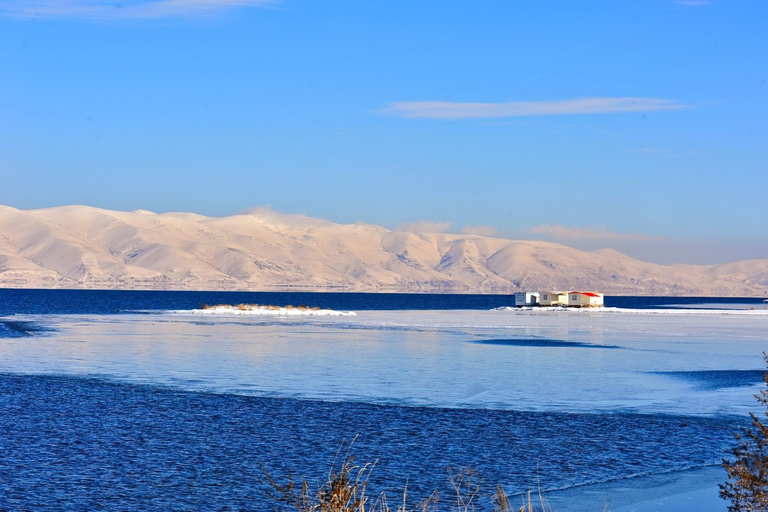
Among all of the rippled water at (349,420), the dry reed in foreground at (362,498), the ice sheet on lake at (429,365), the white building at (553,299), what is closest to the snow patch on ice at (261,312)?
the ice sheet on lake at (429,365)

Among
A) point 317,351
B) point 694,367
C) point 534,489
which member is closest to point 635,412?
point 534,489

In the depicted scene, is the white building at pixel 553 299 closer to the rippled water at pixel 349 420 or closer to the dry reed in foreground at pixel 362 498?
the rippled water at pixel 349 420

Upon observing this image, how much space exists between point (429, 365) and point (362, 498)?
22.6m

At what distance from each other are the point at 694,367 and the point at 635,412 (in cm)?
1226

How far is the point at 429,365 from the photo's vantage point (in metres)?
31.3

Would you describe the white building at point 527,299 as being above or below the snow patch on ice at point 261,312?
above

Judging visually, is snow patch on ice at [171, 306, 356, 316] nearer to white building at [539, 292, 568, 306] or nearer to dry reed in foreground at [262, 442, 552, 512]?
white building at [539, 292, 568, 306]

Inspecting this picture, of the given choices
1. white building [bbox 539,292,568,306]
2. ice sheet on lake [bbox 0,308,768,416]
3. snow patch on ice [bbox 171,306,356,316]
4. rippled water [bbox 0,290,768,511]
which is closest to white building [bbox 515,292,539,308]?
white building [bbox 539,292,568,306]

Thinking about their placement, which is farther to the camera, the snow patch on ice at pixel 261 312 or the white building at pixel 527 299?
the white building at pixel 527 299

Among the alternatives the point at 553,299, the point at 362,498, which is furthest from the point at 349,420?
the point at 553,299

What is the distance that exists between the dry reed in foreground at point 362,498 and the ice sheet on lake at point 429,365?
8.17m

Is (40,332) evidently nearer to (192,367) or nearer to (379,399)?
(192,367)

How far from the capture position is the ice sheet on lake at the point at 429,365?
902 inches

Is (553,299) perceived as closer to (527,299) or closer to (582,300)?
(527,299)
